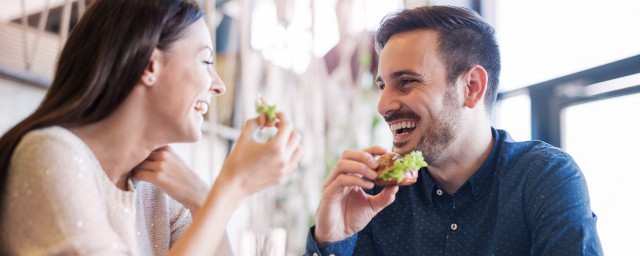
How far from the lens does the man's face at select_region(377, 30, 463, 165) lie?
2.07 metres

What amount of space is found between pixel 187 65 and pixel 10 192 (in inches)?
19.2

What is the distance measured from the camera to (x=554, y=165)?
1.85 meters

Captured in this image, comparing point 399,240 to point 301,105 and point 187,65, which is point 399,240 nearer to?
point 187,65

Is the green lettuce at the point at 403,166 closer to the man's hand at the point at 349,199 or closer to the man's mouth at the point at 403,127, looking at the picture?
the man's hand at the point at 349,199

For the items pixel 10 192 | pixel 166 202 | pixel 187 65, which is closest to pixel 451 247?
pixel 166 202

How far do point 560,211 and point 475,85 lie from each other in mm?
607

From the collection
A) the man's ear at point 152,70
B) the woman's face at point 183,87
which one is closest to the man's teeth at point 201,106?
the woman's face at point 183,87

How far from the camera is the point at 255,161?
1.44 m

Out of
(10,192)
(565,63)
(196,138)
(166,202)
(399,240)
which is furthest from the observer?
(565,63)

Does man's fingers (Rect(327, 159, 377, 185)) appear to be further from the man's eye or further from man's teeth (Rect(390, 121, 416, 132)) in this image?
the man's eye

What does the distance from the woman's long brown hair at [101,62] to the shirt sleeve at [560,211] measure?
3.70ft

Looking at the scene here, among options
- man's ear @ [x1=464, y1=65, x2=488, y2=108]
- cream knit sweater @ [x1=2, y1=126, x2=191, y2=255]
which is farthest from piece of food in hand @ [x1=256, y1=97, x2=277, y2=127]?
man's ear @ [x1=464, y1=65, x2=488, y2=108]

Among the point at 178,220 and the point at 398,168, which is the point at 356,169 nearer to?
the point at 398,168

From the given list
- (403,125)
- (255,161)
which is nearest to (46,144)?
(255,161)
